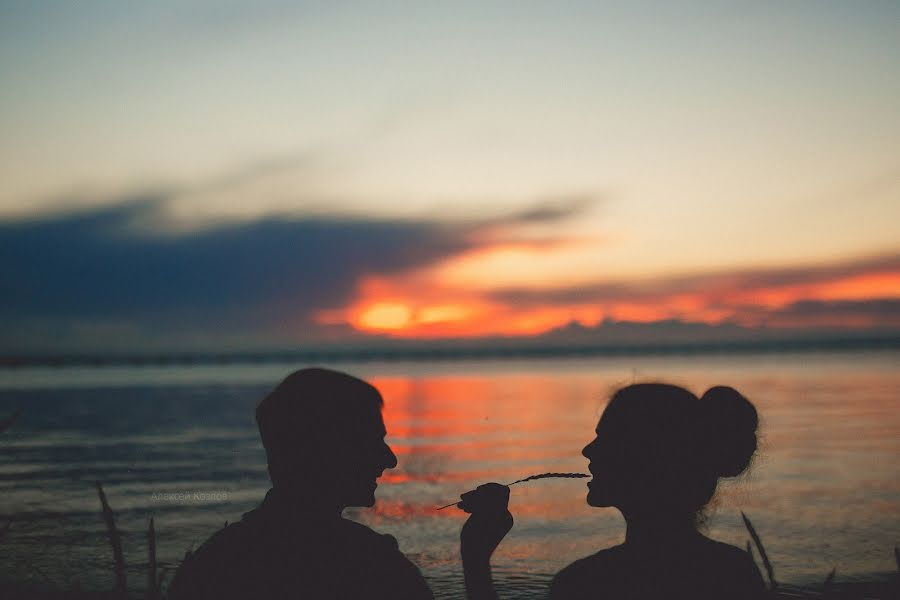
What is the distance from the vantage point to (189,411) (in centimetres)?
2917

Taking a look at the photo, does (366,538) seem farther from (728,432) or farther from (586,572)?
(728,432)

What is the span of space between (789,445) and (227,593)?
57.5 feet

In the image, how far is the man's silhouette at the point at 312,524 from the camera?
2.26 metres

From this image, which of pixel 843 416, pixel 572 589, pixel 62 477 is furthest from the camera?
pixel 843 416

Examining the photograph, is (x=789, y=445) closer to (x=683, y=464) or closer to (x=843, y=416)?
(x=843, y=416)

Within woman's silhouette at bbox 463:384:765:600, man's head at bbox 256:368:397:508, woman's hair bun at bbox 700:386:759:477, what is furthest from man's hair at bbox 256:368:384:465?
woman's hair bun at bbox 700:386:759:477

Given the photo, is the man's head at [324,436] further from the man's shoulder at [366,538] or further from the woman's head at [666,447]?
the woman's head at [666,447]

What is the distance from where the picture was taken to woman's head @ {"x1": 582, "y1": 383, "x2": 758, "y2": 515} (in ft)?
9.09

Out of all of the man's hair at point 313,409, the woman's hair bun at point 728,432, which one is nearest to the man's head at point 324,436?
the man's hair at point 313,409

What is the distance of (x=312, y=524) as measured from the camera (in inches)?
91.7

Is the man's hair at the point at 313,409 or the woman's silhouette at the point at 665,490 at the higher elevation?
the man's hair at the point at 313,409

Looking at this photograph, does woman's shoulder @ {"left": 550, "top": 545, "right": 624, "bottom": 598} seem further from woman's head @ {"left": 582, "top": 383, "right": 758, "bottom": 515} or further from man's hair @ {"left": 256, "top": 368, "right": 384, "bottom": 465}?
man's hair @ {"left": 256, "top": 368, "right": 384, "bottom": 465}

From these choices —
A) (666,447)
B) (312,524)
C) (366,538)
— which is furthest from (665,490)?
(312,524)

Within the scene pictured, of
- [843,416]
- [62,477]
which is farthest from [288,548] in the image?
[843,416]
